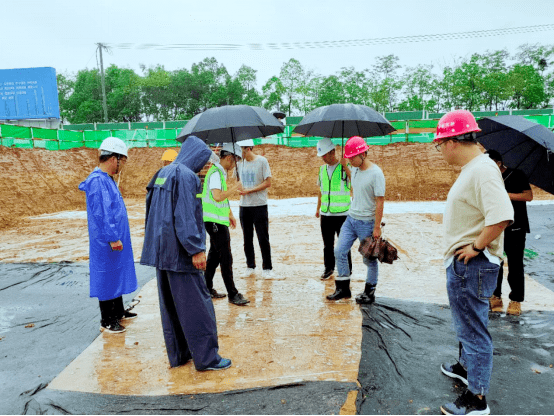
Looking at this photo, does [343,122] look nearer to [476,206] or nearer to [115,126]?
[476,206]

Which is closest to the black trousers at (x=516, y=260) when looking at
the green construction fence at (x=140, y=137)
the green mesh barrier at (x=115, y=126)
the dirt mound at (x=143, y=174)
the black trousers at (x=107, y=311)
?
the black trousers at (x=107, y=311)

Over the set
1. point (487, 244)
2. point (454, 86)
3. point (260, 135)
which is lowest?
point (487, 244)

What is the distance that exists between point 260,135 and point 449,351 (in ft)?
10.7

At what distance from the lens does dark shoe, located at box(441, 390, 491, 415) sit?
2285 millimetres

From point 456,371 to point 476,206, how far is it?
1.25m

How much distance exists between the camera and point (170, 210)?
2.82 m

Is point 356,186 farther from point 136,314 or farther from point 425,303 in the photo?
point 136,314

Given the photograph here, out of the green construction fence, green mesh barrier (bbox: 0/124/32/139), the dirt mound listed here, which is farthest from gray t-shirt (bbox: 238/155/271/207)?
green mesh barrier (bbox: 0/124/32/139)

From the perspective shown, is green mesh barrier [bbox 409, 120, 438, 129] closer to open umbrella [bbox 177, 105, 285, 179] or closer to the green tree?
the green tree

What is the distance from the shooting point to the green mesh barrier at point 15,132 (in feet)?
57.6

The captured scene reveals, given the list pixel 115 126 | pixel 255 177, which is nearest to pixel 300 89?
pixel 115 126

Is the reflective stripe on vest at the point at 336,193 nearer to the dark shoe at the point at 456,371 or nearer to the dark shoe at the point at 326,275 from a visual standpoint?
the dark shoe at the point at 326,275

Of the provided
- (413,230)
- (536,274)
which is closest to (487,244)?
(536,274)

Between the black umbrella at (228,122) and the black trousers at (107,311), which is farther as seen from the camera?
the black umbrella at (228,122)
